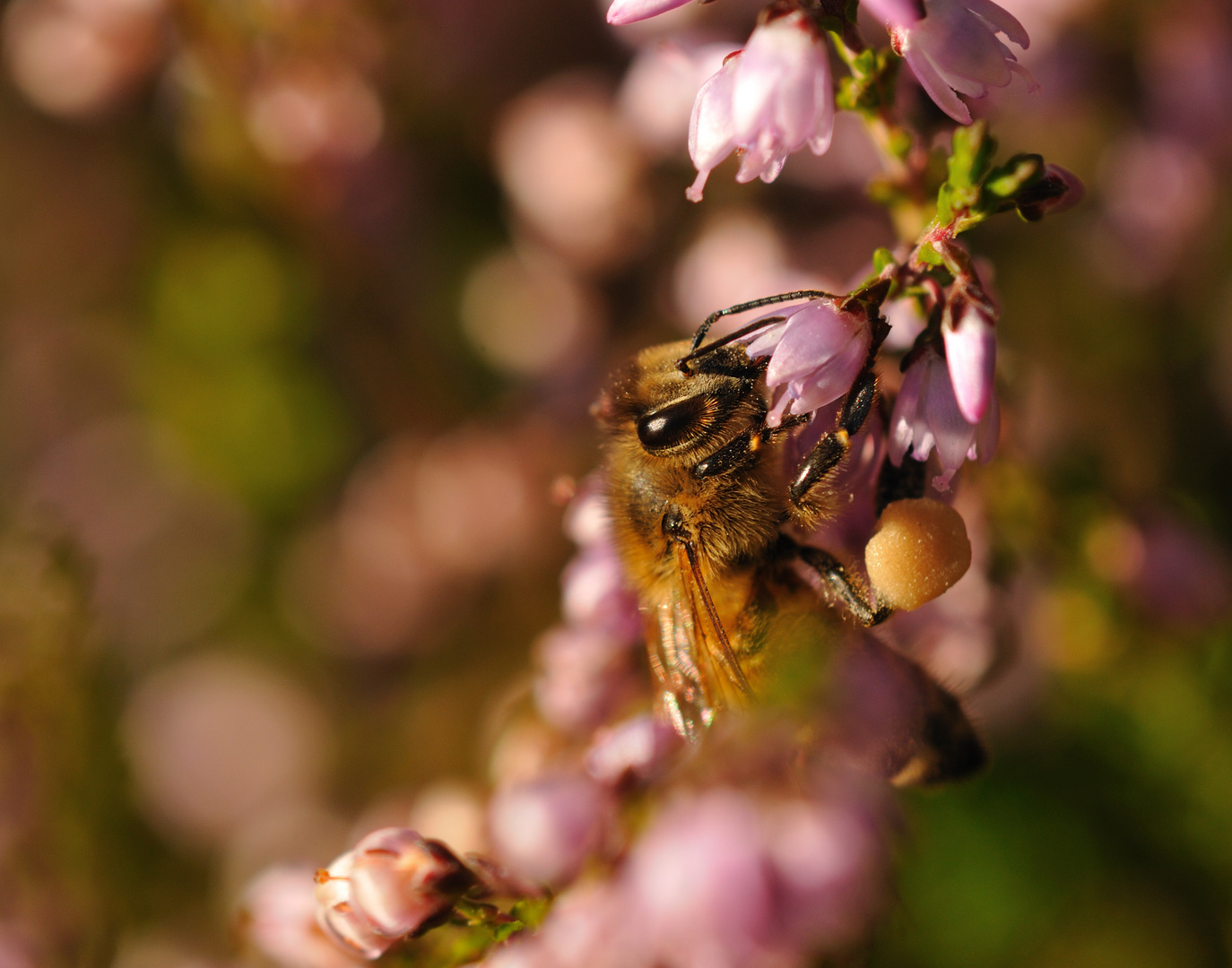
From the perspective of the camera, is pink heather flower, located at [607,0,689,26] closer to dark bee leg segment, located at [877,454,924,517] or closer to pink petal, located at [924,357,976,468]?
pink petal, located at [924,357,976,468]

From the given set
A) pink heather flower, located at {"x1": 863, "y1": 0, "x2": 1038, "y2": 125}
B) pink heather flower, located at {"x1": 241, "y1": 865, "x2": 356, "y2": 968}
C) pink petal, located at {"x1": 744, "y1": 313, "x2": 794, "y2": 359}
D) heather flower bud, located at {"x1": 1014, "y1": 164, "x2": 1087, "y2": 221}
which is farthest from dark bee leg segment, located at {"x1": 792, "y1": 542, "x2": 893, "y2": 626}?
pink heather flower, located at {"x1": 241, "y1": 865, "x2": 356, "y2": 968}

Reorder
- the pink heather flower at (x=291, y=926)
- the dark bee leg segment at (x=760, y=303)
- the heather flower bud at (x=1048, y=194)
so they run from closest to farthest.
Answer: the heather flower bud at (x=1048, y=194)
the dark bee leg segment at (x=760, y=303)
the pink heather flower at (x=291, y=926)

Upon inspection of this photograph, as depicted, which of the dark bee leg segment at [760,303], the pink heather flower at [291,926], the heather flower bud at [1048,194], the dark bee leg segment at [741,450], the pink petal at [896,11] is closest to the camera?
the pink petal at [896,11]

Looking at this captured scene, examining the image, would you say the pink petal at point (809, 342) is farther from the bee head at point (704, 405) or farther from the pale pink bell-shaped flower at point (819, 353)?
the bee head at point (704, 405)

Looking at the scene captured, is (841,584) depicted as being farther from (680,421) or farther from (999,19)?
(999,19)

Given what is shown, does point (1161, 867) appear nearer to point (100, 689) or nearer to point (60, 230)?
point (100, 689)

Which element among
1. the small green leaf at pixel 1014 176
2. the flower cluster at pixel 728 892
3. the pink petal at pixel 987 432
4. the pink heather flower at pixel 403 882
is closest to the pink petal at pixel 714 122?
the small green leaf at pixel 1014 176
